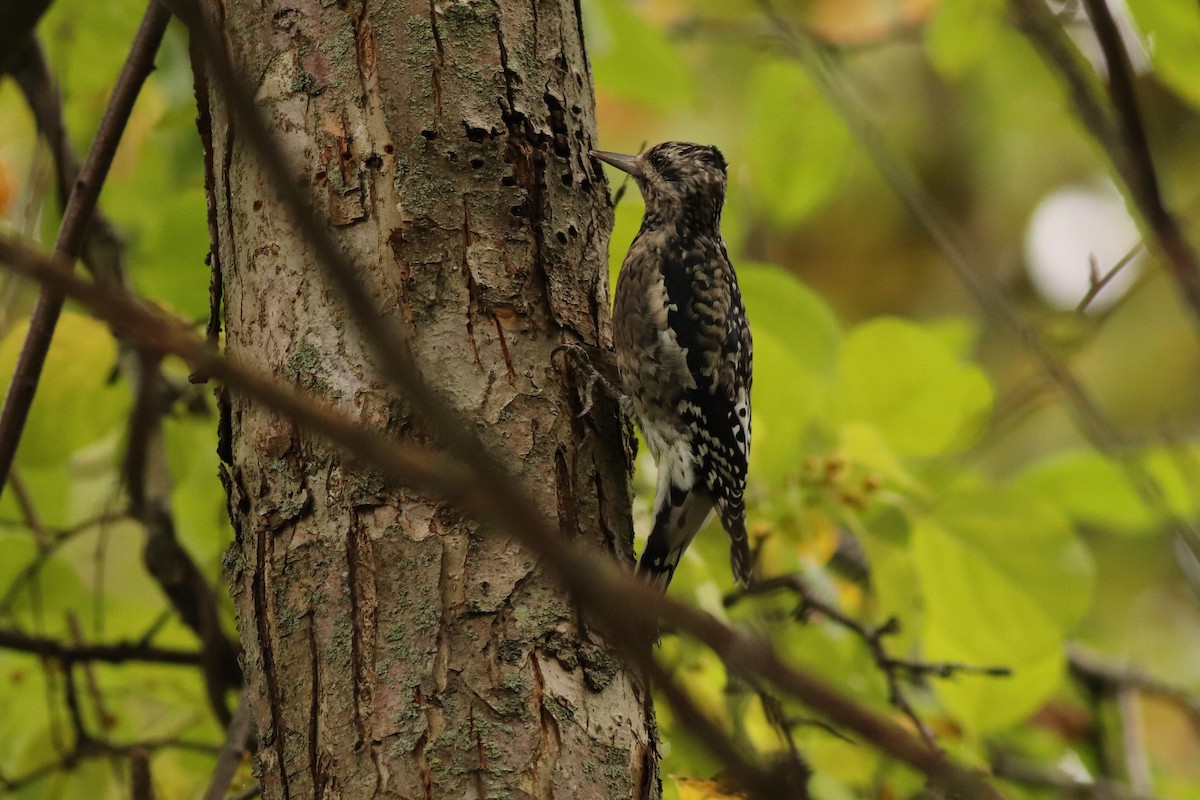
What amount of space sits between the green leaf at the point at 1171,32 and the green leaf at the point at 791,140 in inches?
50.6

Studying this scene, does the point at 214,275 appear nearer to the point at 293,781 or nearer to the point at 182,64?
the point at 293,781

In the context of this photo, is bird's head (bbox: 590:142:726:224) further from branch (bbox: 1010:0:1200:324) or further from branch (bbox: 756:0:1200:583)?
branch (bbox: 1010:0:1200:324)

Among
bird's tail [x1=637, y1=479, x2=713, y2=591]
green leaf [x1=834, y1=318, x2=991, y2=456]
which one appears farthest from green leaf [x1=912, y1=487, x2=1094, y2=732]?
bird's tail [x1=637, y1=479, x2=713, y2=591]

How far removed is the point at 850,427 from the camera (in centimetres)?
268

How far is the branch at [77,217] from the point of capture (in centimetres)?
228

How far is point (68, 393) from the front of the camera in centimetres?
260

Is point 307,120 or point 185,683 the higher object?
point 307,120

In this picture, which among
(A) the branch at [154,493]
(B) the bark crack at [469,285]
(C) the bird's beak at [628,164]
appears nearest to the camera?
(B) the bark crack at [469,285]

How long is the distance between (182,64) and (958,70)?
2049 mm

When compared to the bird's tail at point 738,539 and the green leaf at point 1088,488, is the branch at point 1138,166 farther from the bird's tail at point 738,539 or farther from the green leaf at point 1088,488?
the green leaf at point 1088,488

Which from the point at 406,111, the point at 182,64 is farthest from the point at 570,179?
the point at 182,64

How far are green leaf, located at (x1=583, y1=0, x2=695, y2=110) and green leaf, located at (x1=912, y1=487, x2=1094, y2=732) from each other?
1.29 meters

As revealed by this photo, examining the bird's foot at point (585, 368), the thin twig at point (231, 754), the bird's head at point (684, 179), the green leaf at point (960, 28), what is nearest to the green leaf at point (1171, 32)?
the green leaf at point (960, 28)

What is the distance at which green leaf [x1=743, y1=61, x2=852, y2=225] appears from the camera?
3.53 metres
